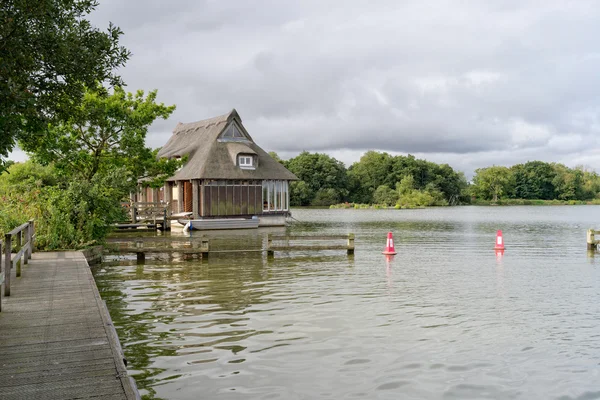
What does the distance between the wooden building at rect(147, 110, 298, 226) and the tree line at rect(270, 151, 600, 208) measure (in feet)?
169

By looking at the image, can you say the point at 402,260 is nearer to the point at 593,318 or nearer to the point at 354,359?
the point at 593,318

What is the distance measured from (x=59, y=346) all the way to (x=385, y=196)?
99.5m

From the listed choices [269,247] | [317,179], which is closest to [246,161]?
[269,247]

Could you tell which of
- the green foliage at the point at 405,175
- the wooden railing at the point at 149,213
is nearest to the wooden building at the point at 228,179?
the wooden railing at the point at 149,213

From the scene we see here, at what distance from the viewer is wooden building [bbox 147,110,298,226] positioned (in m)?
43.8

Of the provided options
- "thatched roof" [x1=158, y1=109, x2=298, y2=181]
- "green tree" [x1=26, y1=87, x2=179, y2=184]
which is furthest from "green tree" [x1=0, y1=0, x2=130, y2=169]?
"thatched roof" [x1=158, y1=109, x2=298, y2=181]

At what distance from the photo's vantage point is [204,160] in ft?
144

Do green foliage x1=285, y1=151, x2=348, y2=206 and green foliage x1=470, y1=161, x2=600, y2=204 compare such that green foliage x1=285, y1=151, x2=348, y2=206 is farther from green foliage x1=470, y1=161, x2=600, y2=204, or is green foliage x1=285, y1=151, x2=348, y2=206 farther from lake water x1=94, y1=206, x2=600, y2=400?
lake water x1=94, y1=206, x2=600, y2=400

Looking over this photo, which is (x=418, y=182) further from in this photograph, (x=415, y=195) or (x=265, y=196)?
(x=265, y=196)

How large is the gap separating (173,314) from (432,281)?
26.0ft

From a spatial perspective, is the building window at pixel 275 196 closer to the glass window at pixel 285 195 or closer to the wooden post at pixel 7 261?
the glass window at pixel 285 195

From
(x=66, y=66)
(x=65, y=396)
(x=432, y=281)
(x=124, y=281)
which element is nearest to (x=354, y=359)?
(x=65, y=396)

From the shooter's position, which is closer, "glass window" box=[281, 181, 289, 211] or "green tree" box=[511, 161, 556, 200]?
"glass window" box=[281, 181, 289, 211]

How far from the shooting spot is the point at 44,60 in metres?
9.70
